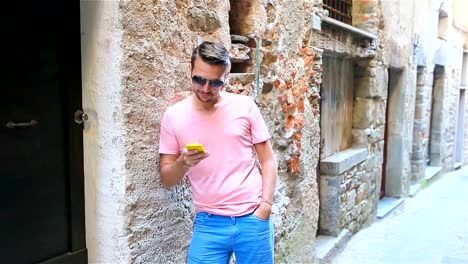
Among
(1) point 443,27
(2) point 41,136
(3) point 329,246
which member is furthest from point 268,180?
(1) point 443,27

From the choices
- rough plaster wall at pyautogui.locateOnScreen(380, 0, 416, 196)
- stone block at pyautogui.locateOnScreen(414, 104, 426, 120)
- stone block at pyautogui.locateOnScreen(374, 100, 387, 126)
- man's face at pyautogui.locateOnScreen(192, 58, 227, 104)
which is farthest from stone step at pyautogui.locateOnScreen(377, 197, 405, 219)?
man's face at pyautogui.locateOnScreen(192, 58, 227, 104)

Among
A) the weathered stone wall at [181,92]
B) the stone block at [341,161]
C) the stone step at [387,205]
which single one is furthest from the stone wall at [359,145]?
the weathered stone wall at [181,92]

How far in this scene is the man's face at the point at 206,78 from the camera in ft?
5.76

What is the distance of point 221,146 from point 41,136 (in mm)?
691

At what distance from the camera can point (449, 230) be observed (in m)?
5.54

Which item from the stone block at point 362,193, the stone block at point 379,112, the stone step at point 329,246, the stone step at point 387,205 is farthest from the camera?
the stone step at point 387,205

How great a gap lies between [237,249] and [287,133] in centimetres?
137

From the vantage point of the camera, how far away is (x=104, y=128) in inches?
72.9

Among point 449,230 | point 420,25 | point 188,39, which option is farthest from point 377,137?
point 188,39

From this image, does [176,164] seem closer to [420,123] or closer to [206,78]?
[206,78]

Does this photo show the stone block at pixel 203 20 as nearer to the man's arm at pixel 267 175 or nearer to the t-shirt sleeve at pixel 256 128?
the t-shirt sleeve at pixel 256 128

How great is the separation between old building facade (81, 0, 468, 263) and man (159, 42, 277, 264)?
14 cm

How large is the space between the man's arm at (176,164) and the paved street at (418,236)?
298 cm

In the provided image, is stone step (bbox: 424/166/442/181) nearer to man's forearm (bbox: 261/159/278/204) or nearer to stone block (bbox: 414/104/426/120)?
stone block (bbox: 414/104/426/120)
